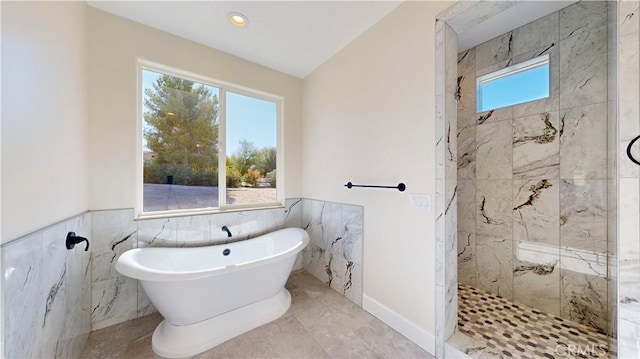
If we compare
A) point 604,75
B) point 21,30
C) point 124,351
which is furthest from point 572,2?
point 124,351

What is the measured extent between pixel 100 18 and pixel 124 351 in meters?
2.55

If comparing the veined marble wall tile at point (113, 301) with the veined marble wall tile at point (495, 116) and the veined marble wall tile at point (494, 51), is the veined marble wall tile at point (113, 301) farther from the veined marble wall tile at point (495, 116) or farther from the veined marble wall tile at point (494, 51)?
the veined marble wall tile at point (494, 51)

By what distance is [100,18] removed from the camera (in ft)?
5.78

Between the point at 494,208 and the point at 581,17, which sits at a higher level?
the point at 581,17

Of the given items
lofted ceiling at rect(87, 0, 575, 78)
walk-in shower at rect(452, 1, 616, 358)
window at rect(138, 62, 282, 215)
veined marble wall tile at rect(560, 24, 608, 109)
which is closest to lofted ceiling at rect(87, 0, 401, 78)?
lofted ceiling at rect(87, 0, 575, 78)

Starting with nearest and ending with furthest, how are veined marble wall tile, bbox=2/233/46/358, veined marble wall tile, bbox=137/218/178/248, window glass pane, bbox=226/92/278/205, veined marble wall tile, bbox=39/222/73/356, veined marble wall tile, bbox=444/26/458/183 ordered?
veined marble wall tile, bbox=2/233/46/358
veined marble wall tile, bbox=39/222/73/356
veined marble wall tile, bbox=444/26/458/183
veined marble wall tile, bbox=137/218/178/248
window glass pane, bbox=226/92/278/205

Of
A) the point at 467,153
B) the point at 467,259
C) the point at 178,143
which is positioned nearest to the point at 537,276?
the point at 467,259

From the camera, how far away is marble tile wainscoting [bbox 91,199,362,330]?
178 cm

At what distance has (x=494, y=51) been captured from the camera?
220cm

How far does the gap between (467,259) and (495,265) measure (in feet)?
0.79

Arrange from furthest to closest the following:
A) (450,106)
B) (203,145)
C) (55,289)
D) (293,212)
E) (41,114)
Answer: (293,212)
(203,145)
(450,106)
(55,289)
(41,114)

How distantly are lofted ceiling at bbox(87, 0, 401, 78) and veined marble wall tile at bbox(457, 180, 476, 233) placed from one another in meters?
1.88

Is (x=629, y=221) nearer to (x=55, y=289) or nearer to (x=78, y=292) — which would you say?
(x=55, y=289)

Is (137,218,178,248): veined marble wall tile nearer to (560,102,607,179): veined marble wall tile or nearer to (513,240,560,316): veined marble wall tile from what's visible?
(513,240,560,316): veined marble wall tile
